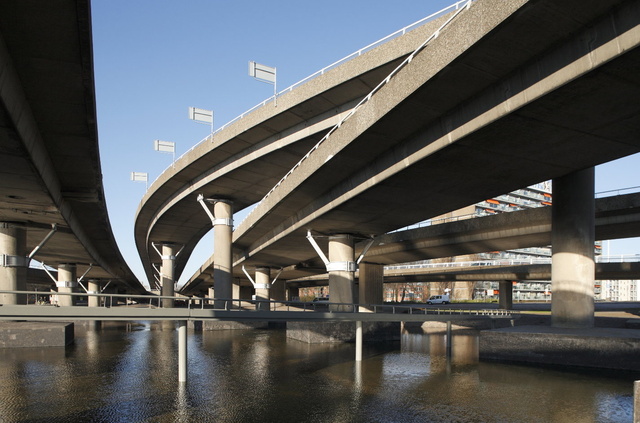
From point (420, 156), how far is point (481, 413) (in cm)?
949

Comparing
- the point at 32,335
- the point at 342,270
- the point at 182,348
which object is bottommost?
the point at 32,335

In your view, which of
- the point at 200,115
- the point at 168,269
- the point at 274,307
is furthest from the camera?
the point at 168,269

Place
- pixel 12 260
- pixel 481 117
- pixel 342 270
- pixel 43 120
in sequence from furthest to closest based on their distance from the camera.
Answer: pixel 342 270
pixel 12 260
pixel 43 120
pixel 481 117

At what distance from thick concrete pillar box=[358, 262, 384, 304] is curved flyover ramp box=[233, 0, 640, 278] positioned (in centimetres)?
2718

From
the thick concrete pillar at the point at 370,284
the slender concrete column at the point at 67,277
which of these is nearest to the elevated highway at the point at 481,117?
the thick concrete pillar at the point at 370,284

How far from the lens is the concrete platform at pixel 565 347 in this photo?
2273 cm

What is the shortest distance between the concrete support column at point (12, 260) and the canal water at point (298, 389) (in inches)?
177

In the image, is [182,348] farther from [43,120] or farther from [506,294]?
[506,294]

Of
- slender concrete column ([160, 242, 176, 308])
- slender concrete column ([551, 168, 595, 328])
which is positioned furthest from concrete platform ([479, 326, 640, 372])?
slender concrete column ([160, 242, 176, 308])

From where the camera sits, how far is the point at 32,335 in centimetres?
3145

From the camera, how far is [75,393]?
17.8m

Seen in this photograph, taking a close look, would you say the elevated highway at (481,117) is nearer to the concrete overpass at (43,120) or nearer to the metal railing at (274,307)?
the metal railing at (274,307)

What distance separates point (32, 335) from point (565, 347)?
29.6m

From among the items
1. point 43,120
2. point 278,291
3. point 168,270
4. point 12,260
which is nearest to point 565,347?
point 43,120
